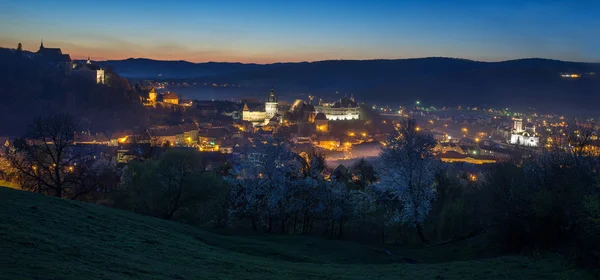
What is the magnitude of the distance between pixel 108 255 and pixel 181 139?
307 ft

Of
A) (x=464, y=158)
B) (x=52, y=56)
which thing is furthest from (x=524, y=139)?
(x=52, y=56)

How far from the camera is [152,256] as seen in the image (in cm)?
1480

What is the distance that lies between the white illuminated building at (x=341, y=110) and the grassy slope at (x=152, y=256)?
127822 millimetres

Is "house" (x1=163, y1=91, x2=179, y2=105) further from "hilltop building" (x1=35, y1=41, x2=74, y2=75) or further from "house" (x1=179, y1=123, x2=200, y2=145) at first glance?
"house" (x1=179, y1=123, x2=200, y2=145)

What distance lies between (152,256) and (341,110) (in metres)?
140

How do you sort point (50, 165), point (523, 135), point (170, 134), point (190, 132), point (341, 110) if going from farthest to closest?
1. point (341, 110)
2. point (523, 135)
3. point (190, 132)
4. point (170, 134)
5. point (50, 165)

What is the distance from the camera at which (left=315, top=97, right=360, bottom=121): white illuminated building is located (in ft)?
498

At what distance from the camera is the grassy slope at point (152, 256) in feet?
36.7

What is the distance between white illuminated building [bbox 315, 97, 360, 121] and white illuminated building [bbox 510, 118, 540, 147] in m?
47.4

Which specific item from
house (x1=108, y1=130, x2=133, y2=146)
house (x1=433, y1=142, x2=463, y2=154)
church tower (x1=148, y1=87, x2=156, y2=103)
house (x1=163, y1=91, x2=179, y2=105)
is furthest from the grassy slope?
house (x1=163, y1=91, x2=179, y2=105)

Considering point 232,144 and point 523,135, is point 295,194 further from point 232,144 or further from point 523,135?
point 523,135

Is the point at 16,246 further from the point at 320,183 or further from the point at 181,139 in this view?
the point at 181,139

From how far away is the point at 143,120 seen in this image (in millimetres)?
122750

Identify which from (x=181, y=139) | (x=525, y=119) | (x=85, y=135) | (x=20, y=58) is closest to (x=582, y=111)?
(x=525, y=119)
